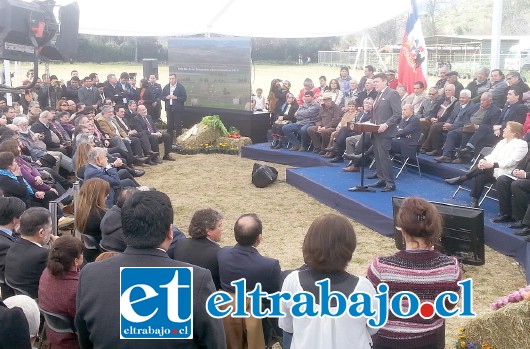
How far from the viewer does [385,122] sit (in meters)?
7.99

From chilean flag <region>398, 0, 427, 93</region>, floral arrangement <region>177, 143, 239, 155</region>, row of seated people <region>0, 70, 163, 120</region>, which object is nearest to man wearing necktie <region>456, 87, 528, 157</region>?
chilean flag <region>398, 0, 427, 93</region>

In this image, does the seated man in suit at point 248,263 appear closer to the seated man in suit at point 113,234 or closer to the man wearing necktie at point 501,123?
the seated man in suit at point 113,234

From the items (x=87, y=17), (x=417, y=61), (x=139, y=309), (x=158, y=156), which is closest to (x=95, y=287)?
(x=139, y=309)

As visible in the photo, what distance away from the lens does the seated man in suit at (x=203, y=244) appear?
12.4ft

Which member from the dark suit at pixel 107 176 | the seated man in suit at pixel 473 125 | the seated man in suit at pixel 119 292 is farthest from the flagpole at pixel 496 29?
the seated man in suit at pixel 119 292

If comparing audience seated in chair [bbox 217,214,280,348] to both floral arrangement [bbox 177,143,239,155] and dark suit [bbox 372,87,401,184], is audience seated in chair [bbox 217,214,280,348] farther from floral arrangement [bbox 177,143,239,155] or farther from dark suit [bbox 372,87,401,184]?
floral arrangement [bbox 177,143,239,155]

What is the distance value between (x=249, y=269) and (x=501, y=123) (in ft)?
20.5

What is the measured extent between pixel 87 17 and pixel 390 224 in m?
10.7

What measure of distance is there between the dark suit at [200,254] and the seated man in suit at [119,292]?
1705 mm

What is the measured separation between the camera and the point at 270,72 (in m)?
35.1

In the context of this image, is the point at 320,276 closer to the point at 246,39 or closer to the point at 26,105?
the point at 246,39

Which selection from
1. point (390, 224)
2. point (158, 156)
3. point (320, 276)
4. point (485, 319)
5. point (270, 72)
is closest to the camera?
point (320, 276)

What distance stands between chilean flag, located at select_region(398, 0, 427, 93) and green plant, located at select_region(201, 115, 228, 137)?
153 inches

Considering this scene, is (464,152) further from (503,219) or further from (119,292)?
(119,292)
